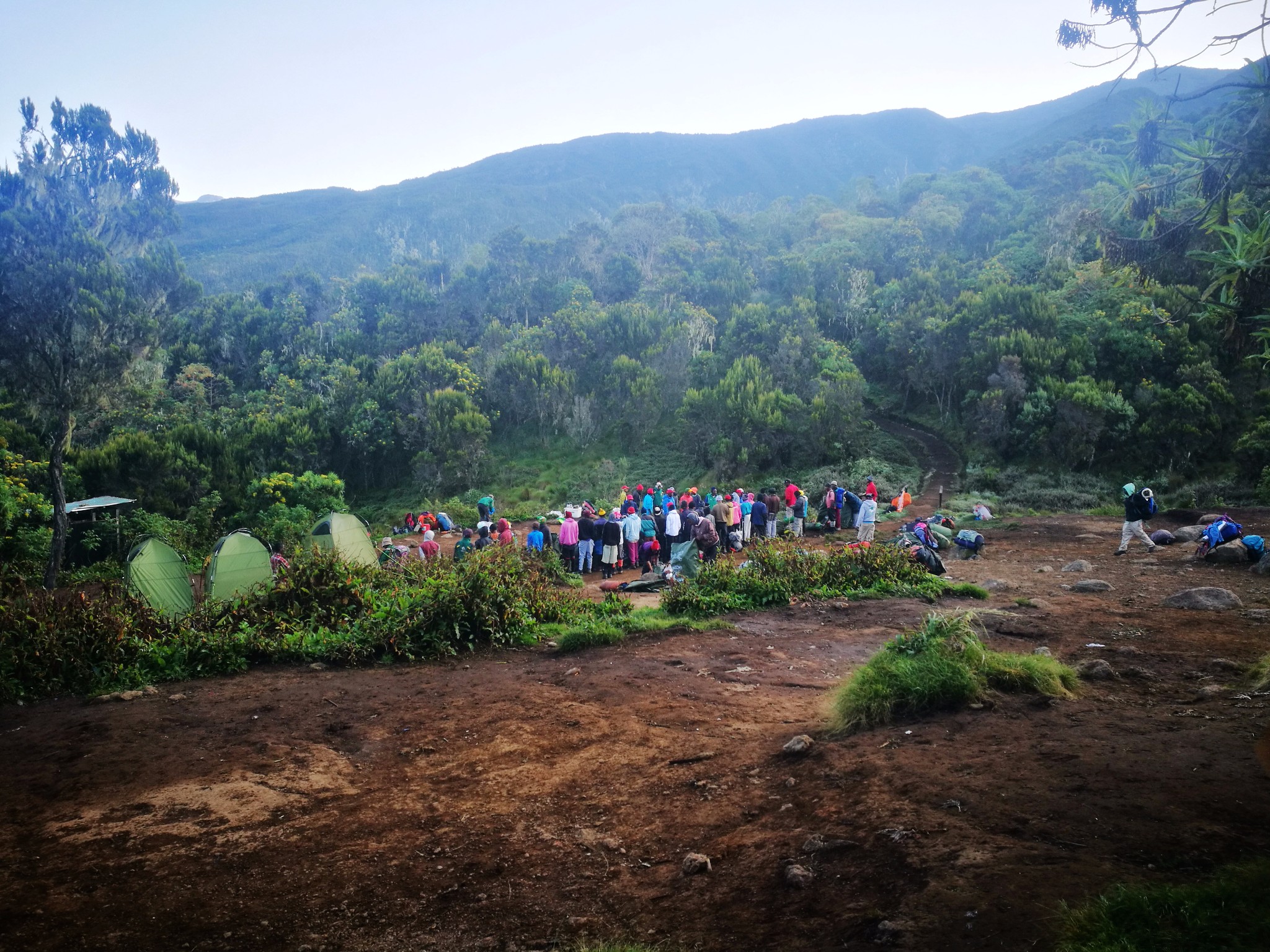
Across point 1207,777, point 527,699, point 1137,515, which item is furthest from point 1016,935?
point 1137,515

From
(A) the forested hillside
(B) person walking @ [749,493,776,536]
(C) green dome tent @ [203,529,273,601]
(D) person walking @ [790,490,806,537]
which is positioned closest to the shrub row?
(C) green dome tent @ [203,529,273,601]

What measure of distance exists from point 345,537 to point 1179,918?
1349cm

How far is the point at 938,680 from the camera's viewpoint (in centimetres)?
523

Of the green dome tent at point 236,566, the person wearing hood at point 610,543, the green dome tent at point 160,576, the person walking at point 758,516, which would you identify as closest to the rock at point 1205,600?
the person walking at point 758,516

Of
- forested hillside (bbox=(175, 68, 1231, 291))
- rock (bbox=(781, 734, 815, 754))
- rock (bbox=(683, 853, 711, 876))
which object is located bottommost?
rock (bbox=(781, 734, 815, 754))

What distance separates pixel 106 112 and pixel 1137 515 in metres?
54.0

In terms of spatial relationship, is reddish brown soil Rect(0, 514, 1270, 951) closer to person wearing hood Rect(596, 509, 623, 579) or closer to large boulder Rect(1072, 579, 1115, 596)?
large boulder Rect(1072, 579, 1115, 596)

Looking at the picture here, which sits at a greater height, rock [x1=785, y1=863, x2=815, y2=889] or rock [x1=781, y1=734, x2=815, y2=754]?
rock [x1=785, y1=863, x2=815, y2=889]

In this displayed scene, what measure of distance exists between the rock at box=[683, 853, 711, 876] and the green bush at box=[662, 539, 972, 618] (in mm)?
5950

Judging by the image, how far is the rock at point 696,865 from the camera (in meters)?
3.84

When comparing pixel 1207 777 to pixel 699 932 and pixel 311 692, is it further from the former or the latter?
pixel 311 692

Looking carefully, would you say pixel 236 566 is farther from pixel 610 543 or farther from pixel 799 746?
pixel 799 746

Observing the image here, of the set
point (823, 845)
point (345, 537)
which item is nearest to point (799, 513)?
point (345, 537)

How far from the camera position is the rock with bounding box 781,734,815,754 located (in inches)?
199
